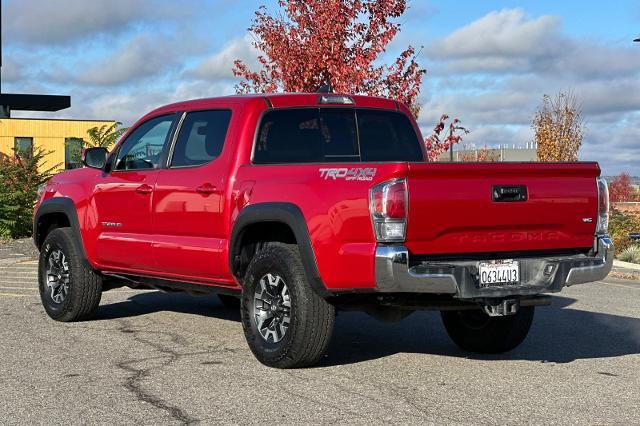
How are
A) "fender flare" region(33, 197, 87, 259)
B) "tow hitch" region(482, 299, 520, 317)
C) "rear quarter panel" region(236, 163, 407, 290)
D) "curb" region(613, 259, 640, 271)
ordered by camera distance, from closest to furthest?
"rear quarter panel" region(236, 163, 407, 290), "tow hitch" region(482, 299, 520, 317), "fender flare" region(33, 197, 87, 259), "curb" region(613, 259, 640, 271)

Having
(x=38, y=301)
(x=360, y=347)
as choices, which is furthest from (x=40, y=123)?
(x=360, y=347)

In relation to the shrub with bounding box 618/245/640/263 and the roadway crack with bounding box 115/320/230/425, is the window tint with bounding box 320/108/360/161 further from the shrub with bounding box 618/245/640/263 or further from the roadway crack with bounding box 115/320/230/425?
the shrub with bounding box 618/245/640/263

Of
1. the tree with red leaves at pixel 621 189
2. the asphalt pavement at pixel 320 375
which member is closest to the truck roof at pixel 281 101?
the asphalt pavement at pixel 320 375

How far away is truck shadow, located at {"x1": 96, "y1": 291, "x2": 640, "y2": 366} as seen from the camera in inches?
301

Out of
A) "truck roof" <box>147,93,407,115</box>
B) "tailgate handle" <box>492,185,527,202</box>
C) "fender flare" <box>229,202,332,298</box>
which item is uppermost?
"truck roof" <box>147,93,407,115</box>

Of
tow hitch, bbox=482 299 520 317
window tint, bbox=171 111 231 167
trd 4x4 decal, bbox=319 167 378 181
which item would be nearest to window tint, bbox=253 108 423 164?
window tint, bbox=171 111 231 167

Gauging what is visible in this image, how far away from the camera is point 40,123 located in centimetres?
6275

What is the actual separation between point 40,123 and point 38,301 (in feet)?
179

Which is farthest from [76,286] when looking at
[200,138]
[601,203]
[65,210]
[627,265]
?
[627,265]

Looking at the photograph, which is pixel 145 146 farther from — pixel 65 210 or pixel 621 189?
pixel 621 189

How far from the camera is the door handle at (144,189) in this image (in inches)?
320

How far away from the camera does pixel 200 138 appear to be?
25.9 ft

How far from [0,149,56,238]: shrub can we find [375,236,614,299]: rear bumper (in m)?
16.3

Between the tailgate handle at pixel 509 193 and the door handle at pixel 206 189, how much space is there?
2215mm
